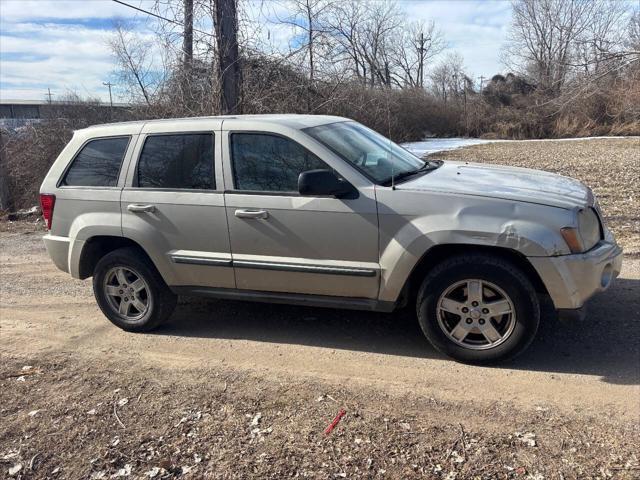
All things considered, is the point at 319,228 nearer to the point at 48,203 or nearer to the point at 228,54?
the point at 48,203

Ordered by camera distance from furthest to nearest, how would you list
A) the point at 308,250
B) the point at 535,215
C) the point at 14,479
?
the point at 308,250
the point at 535,215
the point at 14,479

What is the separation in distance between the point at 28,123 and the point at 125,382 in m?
12.7

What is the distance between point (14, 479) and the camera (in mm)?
3098

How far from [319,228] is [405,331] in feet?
4.17

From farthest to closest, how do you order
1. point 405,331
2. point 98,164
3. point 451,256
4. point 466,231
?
point 98,164, point 405,331, point 451,256, point 466,231

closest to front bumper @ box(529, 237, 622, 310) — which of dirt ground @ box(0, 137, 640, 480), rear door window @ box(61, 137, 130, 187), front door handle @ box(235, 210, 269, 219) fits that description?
dirt ground @ box(0, 137, 640, 480)

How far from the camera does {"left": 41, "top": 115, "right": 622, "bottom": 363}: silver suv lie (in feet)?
12.5

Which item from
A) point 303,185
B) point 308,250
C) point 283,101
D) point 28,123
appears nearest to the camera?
point 303,185

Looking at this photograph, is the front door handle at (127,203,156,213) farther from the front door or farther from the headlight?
the headlight

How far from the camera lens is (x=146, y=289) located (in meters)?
5.00

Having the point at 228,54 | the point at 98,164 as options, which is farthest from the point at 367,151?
the point at 228,54

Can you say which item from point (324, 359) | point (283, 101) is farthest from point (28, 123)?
point (324, 359)

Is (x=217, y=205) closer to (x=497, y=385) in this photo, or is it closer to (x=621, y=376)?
(x=497, y=385)

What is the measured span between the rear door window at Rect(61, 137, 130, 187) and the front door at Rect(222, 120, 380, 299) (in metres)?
1.12
